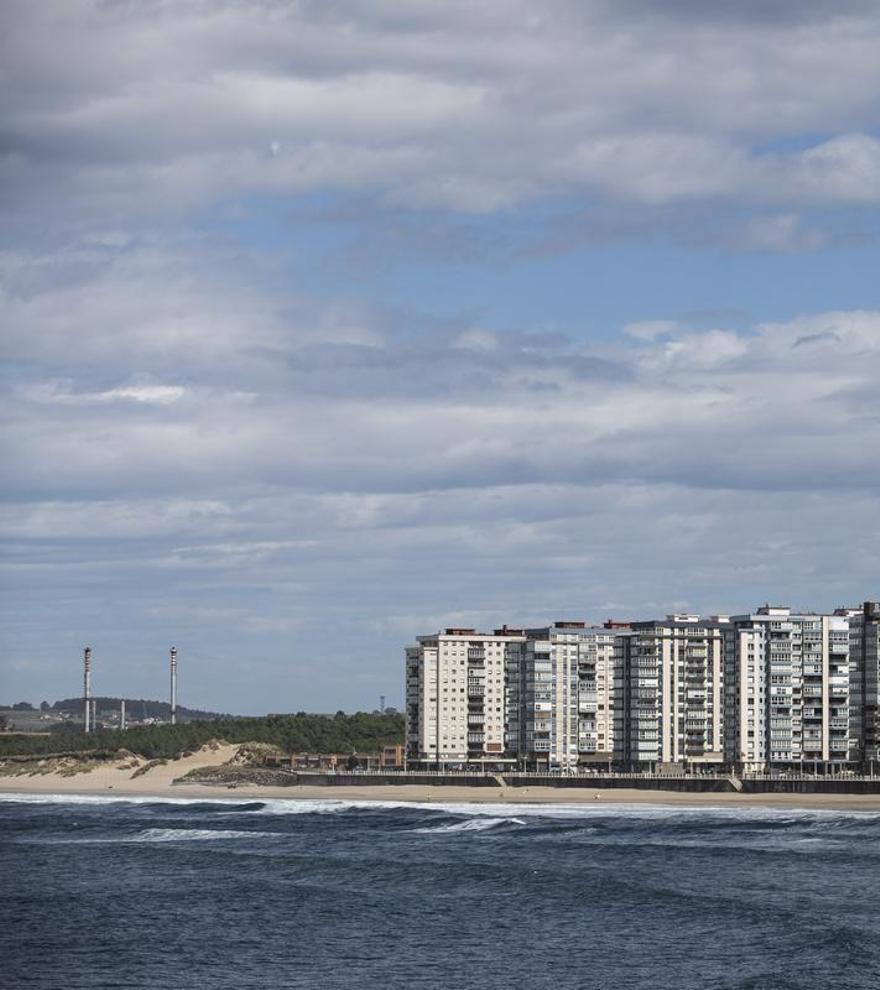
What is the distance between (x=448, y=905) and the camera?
3693 inches

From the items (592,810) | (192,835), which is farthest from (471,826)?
(592,810)

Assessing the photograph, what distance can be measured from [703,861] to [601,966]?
43380 millimetres

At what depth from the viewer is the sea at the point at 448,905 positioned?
7156 centimetres

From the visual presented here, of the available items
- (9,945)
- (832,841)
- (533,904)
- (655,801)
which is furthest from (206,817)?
(9,945)

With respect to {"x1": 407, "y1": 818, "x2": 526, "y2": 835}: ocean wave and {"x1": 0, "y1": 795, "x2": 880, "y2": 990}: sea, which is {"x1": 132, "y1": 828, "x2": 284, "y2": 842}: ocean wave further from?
{"x1": 407, "y1": 818, "x2": 526, "y2": 835}: ocean wave

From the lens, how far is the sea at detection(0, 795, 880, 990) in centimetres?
7156

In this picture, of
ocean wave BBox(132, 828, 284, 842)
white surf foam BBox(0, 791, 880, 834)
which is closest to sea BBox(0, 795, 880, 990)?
ocean wave BBox(132, 828, 284, 842)

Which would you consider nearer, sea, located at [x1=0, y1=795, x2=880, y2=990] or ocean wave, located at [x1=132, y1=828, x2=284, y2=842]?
sea, located at [x1=0, y1=795, x2=880, y2=990]

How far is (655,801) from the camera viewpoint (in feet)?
610

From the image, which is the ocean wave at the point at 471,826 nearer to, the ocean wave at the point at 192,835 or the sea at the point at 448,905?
the sea at the point at 448,905

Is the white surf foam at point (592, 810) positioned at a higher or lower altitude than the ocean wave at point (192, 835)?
lower

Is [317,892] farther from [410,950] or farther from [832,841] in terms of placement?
[832,841]

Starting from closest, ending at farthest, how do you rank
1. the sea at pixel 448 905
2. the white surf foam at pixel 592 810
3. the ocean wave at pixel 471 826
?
1. the sea at pixel 448 905
2. the ocean wave at pixel 471 826
3. the white surf foam at pixel 592 810

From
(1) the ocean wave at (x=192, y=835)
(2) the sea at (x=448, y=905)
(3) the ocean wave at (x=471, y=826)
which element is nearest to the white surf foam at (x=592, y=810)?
(2) the sea at (x=448, y=905)
